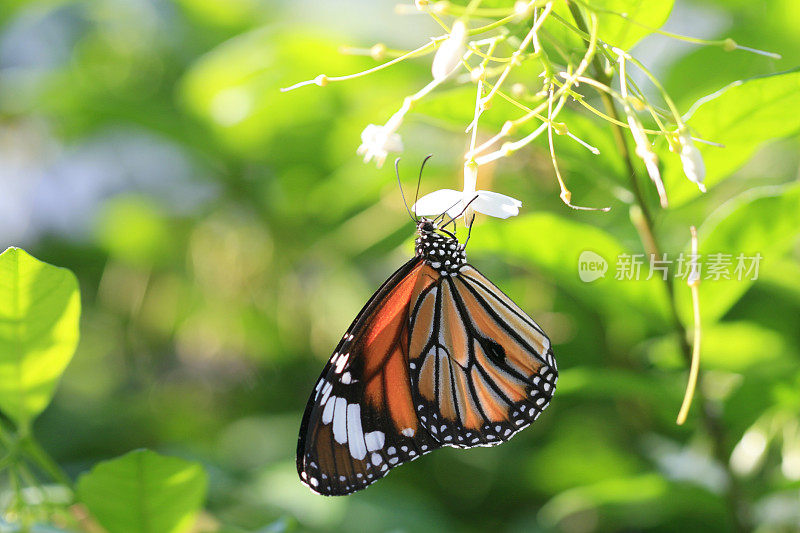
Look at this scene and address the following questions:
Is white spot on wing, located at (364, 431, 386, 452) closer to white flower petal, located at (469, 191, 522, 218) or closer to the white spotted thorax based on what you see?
the white spotted thorax

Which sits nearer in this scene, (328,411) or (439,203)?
(439,203)

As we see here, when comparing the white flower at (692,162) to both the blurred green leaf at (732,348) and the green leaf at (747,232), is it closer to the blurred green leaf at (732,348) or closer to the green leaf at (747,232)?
the green leaf at (747,232)

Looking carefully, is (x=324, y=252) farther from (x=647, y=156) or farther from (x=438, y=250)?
(x=647, y=156)

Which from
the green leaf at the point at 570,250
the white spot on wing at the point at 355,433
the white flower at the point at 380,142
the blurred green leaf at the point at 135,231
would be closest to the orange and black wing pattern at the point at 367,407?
the white spot on wing at the point at 355,433

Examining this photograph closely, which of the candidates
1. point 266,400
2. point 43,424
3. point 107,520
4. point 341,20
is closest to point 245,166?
point 341,20

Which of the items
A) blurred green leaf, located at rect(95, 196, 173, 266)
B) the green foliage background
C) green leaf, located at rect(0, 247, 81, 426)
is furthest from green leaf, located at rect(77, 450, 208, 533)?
blurred green leaf, located at rect(95, 196, 173, 266)

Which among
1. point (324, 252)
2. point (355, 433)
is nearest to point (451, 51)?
point (355, 433)

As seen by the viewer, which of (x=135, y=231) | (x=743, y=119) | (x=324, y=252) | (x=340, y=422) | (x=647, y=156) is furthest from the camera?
(x=135, y=231)
